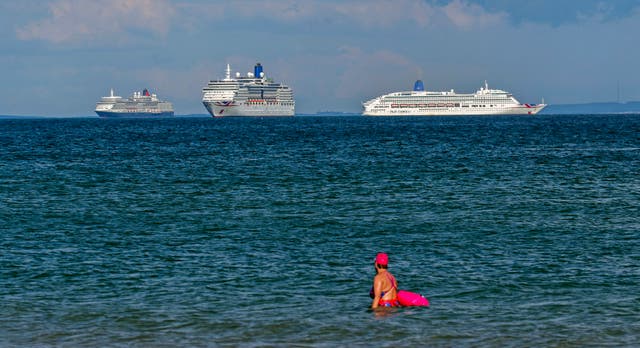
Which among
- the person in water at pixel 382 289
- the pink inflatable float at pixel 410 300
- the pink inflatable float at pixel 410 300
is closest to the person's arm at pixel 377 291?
the person in water at pixel 382 289

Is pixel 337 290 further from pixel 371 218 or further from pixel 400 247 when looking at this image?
pixel 371 218

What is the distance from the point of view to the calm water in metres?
14.9

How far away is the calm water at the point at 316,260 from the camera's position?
1489 cm

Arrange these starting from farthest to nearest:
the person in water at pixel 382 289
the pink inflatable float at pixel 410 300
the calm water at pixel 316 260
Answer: the pink inflatable float at pixel 410 300
the person in water at pixel 382 289
the calm water at pixel 316 260

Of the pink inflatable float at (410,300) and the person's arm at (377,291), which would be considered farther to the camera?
the pink inflatable float at (410,300)

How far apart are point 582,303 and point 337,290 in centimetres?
510

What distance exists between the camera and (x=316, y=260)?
69.9 ft

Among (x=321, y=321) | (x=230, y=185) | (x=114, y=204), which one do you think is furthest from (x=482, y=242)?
(x=230, y=185)

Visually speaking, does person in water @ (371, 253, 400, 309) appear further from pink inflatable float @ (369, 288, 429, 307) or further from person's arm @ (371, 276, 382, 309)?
pink inflatable float @ (369, 288, 429, 307)

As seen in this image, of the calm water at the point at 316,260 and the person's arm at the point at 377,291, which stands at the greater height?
the person's arm at the point at 377,291

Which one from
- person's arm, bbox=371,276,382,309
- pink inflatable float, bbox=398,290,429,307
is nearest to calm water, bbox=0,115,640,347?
pink inflatable float, bbox=398,290,429,307

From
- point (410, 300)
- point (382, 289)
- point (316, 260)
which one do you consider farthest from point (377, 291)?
point (316, 260)

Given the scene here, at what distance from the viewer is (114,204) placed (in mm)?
34531

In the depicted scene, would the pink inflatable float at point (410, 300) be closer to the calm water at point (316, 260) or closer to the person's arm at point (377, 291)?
the calm water at point (316, 260)
